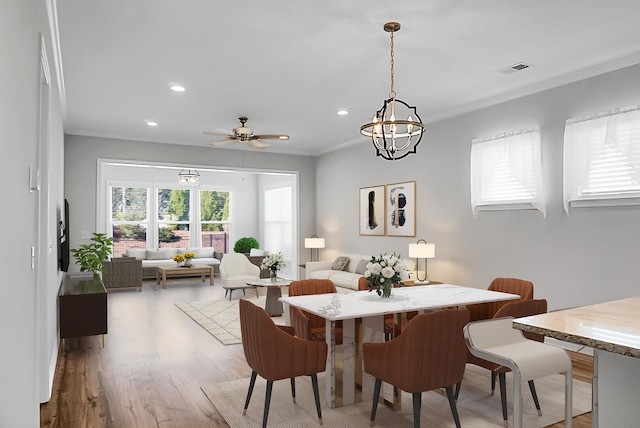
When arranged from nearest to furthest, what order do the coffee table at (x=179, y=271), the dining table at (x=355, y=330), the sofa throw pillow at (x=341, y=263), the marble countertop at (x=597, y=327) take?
the marble countertop at (x=597, y=327)
the dining table at (x=355, y=330)
the sofa throw pillow at (x=341, y=263)
the coffee table at (x=179, y=271)

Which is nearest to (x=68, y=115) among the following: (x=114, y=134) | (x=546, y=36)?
(x=114, y=134)

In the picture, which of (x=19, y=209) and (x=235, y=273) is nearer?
(x=19, y=209)

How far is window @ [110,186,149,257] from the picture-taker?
10664mm

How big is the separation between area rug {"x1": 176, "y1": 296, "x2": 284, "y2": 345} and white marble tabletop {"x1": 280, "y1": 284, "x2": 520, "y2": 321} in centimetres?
190

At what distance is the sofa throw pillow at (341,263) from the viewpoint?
25.2 feet

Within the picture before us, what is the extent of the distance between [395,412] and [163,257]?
28.1 feet

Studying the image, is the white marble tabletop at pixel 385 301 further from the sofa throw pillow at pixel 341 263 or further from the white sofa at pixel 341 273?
the sofa throw pillow at pixel 341 263

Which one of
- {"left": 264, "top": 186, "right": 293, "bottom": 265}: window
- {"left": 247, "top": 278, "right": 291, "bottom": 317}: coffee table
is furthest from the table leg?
{"left": 264, "top": 186, "right": 293, "bottom": 265}: window

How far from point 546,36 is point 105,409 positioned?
171 inches

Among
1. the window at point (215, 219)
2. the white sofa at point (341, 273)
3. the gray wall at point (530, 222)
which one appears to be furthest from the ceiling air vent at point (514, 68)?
the window at point (215, 219)

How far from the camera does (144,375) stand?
3836 millimetres

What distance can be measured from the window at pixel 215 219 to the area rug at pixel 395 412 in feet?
27.8

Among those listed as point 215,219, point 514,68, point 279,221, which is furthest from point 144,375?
point 215,219

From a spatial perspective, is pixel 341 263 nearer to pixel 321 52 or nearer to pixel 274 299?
pixel 274 299
